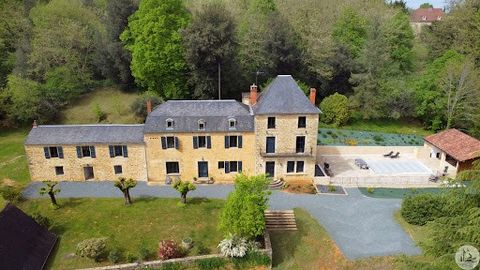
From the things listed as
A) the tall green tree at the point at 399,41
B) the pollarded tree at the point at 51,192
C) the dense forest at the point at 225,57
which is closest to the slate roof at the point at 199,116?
the pollarded tree at the point at 51,192

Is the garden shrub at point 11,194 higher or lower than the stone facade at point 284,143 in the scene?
lower

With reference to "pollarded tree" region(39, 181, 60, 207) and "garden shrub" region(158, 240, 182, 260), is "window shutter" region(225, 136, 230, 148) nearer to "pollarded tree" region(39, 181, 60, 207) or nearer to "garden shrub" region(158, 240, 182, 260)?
"garden shrub" region(158, 240, 182, 260)

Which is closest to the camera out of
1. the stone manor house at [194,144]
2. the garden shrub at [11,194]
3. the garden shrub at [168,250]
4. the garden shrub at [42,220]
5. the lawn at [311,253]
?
the garden shrub at [168,250]

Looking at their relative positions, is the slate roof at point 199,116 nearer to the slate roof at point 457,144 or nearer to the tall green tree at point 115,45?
the tall green tree at point 115,45

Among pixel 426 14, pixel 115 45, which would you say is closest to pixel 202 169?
pixel 115 45

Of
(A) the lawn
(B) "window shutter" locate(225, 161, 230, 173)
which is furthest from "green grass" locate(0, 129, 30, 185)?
(A) the lawn

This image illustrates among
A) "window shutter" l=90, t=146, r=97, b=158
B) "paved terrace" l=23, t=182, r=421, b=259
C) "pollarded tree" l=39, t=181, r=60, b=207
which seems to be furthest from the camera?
"window shutter" l=90, t=146, r=97, b=158
